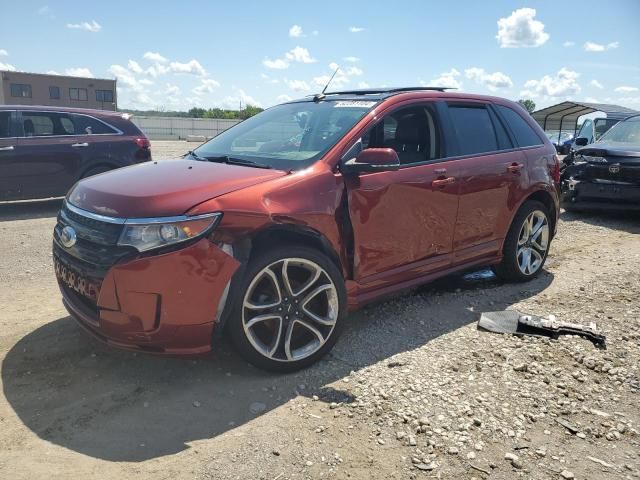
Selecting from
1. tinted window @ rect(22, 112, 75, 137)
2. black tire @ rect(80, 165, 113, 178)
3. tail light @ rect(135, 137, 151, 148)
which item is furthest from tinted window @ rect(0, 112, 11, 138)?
tail light @ rect(135, 137, 151, 148)

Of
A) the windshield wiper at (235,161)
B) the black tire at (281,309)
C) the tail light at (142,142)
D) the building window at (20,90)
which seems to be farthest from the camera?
the building window at (20,90)

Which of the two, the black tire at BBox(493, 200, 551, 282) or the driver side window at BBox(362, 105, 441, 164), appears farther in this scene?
the black tire at BBox(493, 200, 551, 282)

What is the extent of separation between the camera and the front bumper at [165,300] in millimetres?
3016

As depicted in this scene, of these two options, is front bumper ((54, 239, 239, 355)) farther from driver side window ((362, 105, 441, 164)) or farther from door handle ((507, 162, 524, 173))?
door handle ((507, 162, 524, 173))

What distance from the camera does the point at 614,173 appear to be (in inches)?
337

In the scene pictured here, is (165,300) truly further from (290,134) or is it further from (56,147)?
(56,147)

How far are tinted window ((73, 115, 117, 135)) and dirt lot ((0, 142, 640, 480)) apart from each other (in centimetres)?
562

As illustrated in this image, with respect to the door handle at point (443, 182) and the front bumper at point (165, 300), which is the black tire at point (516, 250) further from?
the front bumper at point (165, 300)

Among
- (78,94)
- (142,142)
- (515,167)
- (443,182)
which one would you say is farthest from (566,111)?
(78,94)

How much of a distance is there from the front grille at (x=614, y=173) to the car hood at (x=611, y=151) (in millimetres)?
182

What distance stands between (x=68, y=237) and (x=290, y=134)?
5.97ft

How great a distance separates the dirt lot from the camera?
2.65m

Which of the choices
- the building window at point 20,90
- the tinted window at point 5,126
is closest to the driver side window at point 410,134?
the tinted window at point 5,126

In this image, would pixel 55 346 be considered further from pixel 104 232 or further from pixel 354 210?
pixel 354 210
